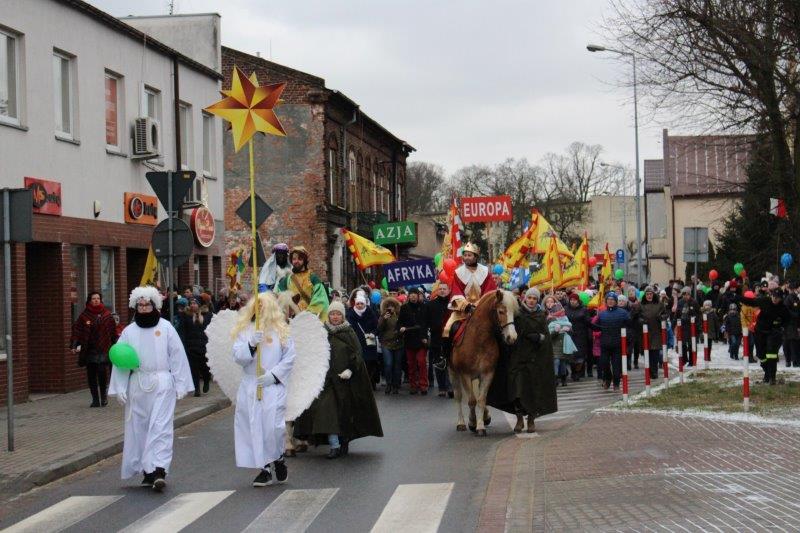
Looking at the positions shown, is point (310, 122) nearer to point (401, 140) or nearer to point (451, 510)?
point (401, 140)

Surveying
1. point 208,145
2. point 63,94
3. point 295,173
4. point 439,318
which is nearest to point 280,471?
point 439,318

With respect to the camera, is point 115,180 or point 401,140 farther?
point 401,140

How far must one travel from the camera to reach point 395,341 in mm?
22031

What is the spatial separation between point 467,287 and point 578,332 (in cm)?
933

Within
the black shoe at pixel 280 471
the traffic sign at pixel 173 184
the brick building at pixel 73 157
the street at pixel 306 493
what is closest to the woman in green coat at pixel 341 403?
the street at pixel 306 493

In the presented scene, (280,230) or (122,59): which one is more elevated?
(122,59)

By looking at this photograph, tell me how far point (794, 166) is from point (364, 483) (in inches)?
448

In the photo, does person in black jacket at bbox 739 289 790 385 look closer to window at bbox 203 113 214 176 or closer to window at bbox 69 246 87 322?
window at bbox 69 246 87 322

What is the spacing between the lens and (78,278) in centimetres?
2286

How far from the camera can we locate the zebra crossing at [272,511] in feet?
29.6

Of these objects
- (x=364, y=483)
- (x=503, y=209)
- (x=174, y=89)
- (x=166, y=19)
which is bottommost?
(x=364, y=483)

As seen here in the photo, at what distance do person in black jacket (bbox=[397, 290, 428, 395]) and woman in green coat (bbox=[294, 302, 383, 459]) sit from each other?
317 inches

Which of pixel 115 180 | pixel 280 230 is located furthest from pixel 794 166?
pixel 280 230

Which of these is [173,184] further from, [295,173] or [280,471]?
[295,173]
